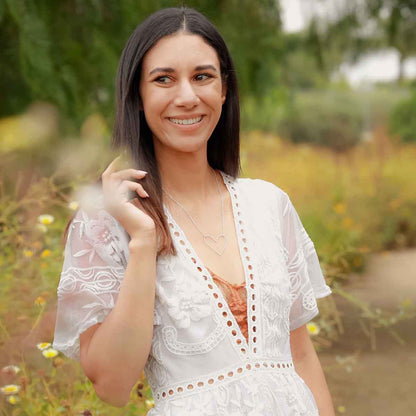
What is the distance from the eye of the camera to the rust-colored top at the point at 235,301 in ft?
4.74

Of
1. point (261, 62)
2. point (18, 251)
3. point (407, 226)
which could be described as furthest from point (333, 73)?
point (18, 251)

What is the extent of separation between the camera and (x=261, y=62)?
Answer: 14.7 feet

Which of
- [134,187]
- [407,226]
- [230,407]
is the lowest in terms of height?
[407,226]

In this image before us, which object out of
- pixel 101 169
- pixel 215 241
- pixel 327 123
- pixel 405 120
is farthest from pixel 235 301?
pixel 327 123

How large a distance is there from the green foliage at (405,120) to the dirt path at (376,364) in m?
5.15

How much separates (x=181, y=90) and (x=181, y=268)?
39 cm

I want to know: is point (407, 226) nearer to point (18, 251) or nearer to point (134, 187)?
point (18, 251)

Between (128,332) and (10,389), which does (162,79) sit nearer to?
(128,332)

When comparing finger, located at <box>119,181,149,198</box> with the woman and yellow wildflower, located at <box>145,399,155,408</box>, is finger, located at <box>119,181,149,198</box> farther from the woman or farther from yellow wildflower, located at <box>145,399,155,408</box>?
yellow wildflower, located at <box>145,399,155,408</box>

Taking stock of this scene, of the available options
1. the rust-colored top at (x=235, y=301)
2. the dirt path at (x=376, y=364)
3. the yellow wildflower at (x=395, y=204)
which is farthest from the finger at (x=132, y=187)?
the yellow wildflower at (x=395, y=204)

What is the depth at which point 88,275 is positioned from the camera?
4.43 ft

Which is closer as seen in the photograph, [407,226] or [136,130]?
[136,130]

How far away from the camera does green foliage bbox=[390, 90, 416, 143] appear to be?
1063 cm

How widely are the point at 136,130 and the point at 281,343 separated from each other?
23.1 inches
